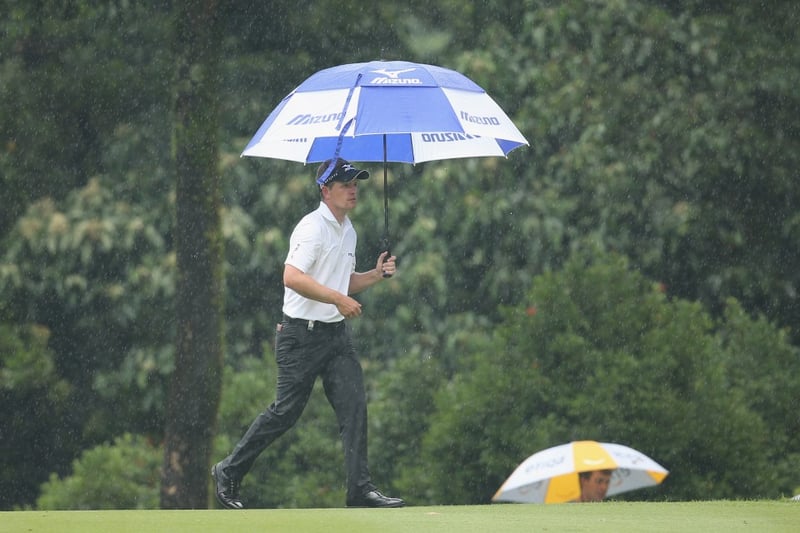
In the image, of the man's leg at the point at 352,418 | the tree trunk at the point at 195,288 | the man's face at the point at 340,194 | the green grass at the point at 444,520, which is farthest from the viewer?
the tree trunk at the point at 195,288

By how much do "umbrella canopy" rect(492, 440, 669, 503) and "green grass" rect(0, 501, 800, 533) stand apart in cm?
290

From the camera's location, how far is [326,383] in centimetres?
837

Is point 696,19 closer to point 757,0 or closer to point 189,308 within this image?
point 757,0

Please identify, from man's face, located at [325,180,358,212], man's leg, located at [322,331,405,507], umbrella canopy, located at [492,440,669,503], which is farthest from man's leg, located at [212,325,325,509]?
umbrella canopy, located at [492,440,669,503]

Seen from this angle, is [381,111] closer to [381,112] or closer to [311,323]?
[381,112]

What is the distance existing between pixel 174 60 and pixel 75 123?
4.75 metres

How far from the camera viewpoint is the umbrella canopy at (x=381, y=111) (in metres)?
8.01

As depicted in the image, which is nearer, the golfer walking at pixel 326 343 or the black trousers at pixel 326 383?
the golfer walking at pixel 326 343

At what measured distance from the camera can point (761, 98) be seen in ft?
56.0

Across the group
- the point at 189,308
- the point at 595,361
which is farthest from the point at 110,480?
the point at 595,361

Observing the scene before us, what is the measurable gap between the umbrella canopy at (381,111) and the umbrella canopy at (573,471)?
3470 millimetres

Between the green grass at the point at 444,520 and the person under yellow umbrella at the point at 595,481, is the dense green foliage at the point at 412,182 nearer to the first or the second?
the person under yellow umbrella at the point at 595,481

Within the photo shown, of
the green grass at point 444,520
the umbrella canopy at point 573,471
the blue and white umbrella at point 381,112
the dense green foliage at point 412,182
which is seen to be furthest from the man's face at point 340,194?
the dense green foliage at point 412,182

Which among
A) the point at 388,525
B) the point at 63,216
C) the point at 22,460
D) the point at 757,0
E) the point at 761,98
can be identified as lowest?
the point at 22,460
